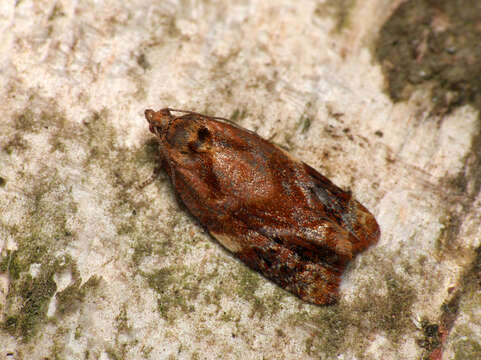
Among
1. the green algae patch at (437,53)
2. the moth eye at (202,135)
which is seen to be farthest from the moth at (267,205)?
the green algae patch at (437,53)

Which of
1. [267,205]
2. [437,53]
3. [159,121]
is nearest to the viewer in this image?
[267,205]

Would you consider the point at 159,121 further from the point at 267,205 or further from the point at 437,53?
the point at 437,53

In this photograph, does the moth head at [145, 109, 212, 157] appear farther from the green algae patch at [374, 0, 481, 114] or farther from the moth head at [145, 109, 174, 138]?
the green algae patch at [374, 0, 481, 114]

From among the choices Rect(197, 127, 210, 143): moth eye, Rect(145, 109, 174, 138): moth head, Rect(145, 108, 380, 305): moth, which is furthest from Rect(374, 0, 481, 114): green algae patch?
Rect(145, 109, 174, 138): moth head

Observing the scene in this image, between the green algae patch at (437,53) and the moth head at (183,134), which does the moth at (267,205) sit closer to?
the moth head at (183,134)

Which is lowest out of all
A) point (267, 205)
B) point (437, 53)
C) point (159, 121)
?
point (159, 121)

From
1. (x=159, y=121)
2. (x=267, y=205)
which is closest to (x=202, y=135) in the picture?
(x=159, y=121)

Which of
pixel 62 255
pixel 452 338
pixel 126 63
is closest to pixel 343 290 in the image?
pixel 452 338

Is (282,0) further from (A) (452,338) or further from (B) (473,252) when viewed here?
(A) (452,338)
